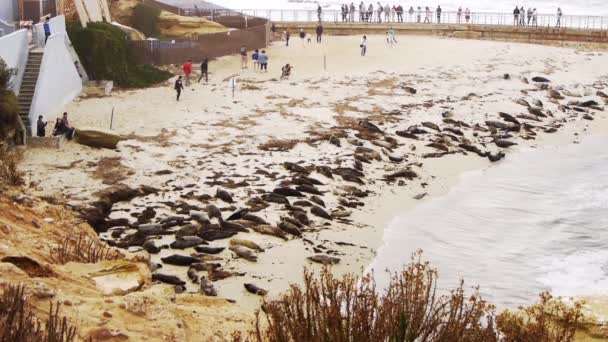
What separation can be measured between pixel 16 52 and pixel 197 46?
1335cm

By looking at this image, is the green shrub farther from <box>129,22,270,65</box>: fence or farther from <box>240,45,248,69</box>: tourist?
<box>240,45,248,69</box>: tourist

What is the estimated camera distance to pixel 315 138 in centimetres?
2588

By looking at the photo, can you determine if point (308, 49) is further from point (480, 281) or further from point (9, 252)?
point (9, 252)

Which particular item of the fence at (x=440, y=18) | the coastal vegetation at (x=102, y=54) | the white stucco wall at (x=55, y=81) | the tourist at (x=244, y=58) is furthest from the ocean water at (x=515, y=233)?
the fence at (x=440, y=18)

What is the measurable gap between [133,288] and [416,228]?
919cm

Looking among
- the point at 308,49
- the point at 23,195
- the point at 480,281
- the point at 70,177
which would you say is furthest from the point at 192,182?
the point at 308,49

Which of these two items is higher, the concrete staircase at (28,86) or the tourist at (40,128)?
the concrete staircase at (28,86)

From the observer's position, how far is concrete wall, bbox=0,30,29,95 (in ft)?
78.3

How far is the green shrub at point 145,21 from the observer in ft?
133

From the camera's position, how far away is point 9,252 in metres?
11.6

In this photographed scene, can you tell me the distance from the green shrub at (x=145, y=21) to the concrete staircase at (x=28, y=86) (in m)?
14.9

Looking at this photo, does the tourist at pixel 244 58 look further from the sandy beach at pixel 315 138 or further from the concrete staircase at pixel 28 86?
the concrete staircase at pixel 28 86

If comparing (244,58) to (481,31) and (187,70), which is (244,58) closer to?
(187,70)

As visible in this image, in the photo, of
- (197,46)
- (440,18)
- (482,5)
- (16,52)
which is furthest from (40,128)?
(482,5)
